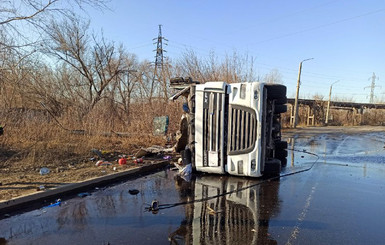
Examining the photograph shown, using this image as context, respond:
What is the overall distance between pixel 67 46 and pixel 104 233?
15983mm

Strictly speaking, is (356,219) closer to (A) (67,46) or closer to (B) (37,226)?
(B) (37,226)

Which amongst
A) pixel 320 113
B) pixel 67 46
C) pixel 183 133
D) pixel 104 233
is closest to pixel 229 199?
pixel 104 233

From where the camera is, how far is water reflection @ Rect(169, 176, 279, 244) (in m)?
3.35

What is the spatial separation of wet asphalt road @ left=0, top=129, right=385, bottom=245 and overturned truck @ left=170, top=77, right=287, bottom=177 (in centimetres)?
40

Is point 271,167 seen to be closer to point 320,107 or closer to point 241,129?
point 241,129

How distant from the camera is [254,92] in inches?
228

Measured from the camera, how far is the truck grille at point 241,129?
19.1 ft

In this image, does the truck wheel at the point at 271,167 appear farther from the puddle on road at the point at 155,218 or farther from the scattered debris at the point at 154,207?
the scattered debris at the point at 154,207

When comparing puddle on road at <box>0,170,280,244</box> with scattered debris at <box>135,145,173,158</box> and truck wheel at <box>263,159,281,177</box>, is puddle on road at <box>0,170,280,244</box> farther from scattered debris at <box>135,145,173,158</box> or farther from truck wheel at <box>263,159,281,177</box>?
scattered debris at <box>135,145,173,158</box>

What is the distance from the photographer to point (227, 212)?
4.22 m

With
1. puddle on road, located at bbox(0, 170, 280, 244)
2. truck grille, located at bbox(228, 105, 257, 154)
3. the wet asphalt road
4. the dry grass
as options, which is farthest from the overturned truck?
the dry grass

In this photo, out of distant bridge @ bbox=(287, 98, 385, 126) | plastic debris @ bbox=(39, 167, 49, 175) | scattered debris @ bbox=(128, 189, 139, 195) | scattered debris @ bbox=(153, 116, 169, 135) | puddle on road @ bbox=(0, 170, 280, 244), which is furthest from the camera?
distant bridge @ bbox=(287, 98, 385, 126)

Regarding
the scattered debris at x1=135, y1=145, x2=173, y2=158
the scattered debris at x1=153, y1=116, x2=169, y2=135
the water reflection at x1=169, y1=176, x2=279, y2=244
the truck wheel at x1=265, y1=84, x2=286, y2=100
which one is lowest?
the water reflection at x1=169, y1=176, x2=279, y2=244

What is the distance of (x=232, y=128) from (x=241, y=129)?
0.69 ft
